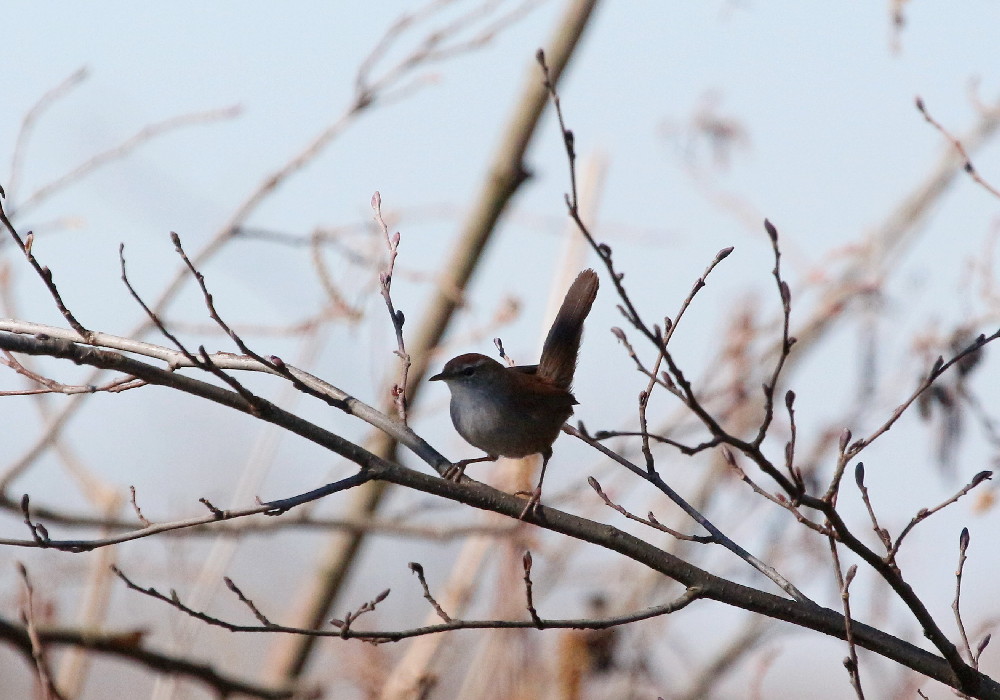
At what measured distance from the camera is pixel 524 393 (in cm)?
307

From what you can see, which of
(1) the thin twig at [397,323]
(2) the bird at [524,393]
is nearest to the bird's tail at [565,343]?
(2) the bird at [524,393]

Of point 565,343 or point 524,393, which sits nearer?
point 524,393

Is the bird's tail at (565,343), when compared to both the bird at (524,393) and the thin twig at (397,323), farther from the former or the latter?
the thin twig at (397,323)

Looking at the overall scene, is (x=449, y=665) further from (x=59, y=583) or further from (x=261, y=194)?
(x=261, y=194)

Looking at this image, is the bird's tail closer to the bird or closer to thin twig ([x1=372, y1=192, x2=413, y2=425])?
the bird

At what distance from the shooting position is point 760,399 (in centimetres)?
515

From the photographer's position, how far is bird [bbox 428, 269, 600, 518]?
121 inches

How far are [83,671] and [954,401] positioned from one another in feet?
10.7

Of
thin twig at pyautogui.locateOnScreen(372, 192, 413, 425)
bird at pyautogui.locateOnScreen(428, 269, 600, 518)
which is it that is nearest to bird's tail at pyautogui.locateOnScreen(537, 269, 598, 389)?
bird at pyautogui.locateOnScreen(428, 269, 600, 518)

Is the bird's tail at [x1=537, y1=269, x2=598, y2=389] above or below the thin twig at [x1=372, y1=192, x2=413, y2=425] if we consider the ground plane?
above

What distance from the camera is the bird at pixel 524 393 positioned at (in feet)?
10.1

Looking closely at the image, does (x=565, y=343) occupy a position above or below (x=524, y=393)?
above

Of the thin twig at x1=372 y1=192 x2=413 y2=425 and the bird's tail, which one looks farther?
the bird's tail

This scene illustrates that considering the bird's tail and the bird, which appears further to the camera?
the bird's tail
